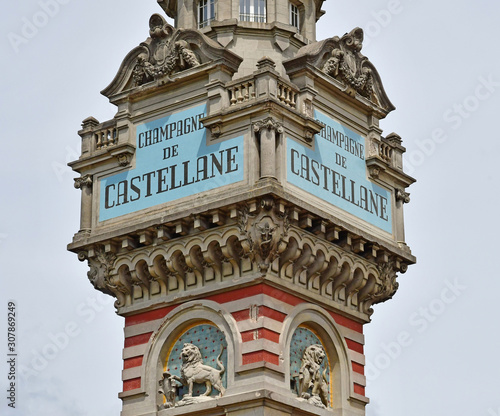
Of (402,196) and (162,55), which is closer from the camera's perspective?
(162,55)

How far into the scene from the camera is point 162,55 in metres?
38.7

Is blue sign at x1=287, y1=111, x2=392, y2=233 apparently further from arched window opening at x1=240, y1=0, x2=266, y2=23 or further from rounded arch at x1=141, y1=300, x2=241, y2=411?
arched window opening at x1=240, y1=0, x2=266, y2=23

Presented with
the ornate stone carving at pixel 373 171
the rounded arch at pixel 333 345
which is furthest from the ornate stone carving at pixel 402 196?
the rounded arch at pixel 333 345

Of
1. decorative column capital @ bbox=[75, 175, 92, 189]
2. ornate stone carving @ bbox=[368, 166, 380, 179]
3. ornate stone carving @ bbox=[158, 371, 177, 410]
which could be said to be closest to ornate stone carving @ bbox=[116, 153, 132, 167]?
decorative column capital @ bbox=[75, 175, 92, 189]

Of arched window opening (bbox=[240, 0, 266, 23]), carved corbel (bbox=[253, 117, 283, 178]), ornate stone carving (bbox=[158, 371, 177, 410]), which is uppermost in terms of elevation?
arched window opening (bbox=[240, 0, 266, 23])

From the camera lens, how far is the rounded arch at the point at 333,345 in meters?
36.5

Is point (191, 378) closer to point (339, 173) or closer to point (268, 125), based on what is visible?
point (268, 125)

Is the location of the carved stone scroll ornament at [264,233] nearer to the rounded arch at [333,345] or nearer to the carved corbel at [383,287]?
the rounded arch at [333,345]

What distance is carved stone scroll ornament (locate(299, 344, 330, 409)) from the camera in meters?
35.6

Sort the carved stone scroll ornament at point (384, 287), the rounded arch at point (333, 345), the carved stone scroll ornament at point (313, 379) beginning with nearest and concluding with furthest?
the carved stone scroll ornament at point (313, 379)
the rounded arch at point (333, 345)
the carved stone scroll ornament at point (384, 287)

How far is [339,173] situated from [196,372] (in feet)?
22.6

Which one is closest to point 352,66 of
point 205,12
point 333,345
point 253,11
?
point 253,11

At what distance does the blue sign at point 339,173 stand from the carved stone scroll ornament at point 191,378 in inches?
201

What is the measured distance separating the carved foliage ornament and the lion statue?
7808 millimetres
